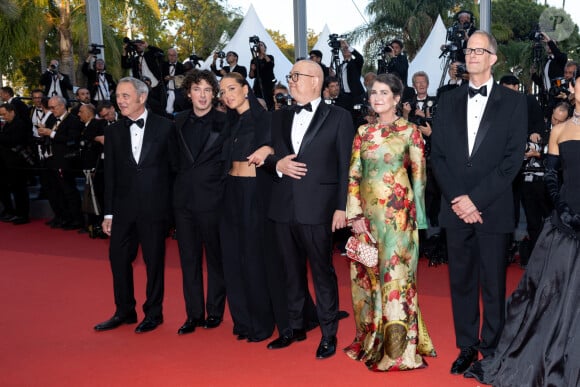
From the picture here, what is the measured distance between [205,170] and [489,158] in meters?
1.87

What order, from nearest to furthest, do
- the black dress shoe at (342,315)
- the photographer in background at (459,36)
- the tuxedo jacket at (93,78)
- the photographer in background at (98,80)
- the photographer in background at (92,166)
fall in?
the black dress shoe at (342,315) < the photographer in background at (459,36) < the photographer in background at (92,166) < the photographer in background at (98,80) < the tuxedo jacket at (93,78)

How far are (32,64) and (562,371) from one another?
96.5ft

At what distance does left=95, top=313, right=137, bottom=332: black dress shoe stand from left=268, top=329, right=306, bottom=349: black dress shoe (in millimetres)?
1170

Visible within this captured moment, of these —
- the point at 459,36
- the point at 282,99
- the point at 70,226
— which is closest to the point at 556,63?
the point at 459,36

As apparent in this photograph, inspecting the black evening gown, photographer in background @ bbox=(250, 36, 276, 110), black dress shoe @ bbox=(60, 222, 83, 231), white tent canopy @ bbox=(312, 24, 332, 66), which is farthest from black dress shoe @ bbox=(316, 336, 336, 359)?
white tent canopy @ bbox=(312, 24, 332, 66)

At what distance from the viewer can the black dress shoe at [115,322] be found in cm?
482

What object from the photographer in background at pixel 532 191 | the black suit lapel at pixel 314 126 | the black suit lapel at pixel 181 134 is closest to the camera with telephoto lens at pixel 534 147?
the photographer in background at pixel 532 191

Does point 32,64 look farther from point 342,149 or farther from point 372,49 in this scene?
point 342,149

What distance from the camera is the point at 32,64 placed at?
29172 mm

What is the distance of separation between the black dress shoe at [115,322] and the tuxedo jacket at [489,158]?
2448 millimetres

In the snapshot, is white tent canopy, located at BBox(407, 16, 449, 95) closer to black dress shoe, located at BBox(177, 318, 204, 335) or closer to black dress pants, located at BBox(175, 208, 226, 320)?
black dress pants, located at BBox(175, 208, 226, 320)

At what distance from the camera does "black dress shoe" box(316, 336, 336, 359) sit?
13.4 ft

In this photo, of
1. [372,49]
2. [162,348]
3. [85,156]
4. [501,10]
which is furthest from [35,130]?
[501,10]

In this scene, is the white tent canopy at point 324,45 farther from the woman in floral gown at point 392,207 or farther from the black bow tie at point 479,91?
the black bow tie at point 479,91
